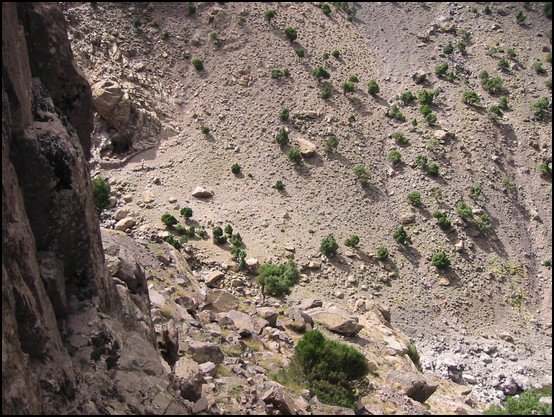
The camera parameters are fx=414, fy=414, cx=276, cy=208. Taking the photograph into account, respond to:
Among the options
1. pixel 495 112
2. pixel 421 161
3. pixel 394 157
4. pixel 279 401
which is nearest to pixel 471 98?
pixel 495 112

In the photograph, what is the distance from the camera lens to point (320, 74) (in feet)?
156

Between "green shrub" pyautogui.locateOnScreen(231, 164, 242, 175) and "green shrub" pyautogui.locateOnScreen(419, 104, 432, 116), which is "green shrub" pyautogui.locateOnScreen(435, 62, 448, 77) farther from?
"green shrub" pyautogui.locateOnScreen(231, 164, 242, 175)

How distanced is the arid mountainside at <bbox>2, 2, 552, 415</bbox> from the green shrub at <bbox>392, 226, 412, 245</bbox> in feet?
0.81

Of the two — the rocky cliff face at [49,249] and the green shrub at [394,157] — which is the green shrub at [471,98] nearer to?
the green shrub at [394,157]

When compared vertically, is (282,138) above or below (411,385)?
above

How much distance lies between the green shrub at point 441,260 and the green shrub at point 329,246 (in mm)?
8389

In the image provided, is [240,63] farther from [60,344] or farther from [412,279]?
[60,344]

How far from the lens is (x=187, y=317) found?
54.8ft

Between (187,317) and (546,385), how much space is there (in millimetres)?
24269

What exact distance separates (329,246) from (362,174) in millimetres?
10647

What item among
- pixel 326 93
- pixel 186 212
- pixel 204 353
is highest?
pixel 326 93

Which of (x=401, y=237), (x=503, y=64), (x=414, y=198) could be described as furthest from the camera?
(x=503, y=64)

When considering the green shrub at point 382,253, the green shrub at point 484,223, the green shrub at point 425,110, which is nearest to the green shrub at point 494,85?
the green shrub at point 425,110

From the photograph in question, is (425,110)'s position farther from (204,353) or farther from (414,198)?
(204,353)
